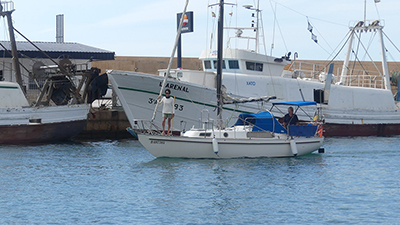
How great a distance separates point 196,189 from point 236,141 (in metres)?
4.77

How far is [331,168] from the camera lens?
67.2 ft

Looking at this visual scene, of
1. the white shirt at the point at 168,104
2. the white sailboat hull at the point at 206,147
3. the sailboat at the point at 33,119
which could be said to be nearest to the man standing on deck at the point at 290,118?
the white sailboat hull at the point at 206,147

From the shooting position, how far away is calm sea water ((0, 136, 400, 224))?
44.6 ft

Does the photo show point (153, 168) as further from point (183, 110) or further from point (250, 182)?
point (183, 110)

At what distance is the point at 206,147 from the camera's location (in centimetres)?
2052

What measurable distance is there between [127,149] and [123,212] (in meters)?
12.6

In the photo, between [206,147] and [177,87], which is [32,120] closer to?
[177,87]

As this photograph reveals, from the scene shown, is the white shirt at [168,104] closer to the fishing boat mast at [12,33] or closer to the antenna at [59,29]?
the fishing boat mast at [12,33]

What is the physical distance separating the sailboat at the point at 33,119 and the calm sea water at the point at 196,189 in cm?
324

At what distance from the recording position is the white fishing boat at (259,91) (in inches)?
1064

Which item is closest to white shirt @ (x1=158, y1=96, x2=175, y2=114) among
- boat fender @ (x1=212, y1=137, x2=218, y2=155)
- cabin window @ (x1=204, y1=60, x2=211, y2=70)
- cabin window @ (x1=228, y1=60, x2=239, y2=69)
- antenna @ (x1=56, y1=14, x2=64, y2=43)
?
boat fender @ (x1=212, y1=137, x2=218, y2=155)

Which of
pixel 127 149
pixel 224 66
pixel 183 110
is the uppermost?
pixel 224 66

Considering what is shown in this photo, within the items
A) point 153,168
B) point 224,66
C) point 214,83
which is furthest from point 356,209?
point 224,66

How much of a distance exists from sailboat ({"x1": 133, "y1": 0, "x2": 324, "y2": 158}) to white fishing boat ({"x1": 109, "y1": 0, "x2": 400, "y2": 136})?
3.76 m
